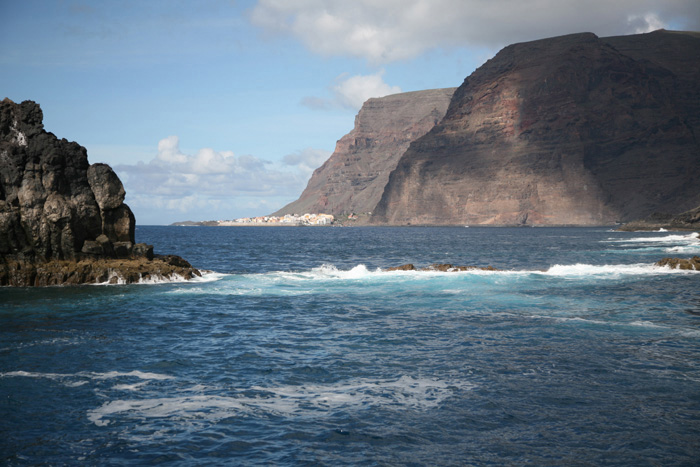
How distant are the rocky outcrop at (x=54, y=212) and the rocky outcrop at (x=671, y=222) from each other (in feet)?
455

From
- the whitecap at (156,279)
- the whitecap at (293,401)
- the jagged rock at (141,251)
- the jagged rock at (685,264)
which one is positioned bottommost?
the whitecap at (293,401)

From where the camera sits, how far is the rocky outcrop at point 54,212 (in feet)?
116

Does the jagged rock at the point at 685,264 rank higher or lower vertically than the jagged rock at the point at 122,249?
lower

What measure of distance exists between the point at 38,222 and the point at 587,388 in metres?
34.1

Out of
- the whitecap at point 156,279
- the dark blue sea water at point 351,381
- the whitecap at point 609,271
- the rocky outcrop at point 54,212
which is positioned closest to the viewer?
the dark blue sea water at point 351,381

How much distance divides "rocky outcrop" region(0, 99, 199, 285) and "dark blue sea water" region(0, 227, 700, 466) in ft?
21.7

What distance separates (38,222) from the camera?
3550 cm

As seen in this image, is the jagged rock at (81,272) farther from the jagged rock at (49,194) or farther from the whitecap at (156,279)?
the jagged rock at (49,194)

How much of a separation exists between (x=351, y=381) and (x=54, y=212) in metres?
29.1

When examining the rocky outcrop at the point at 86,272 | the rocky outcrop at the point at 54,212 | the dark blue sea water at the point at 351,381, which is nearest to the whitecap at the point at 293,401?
the dark blue sea water at the point at 351,381

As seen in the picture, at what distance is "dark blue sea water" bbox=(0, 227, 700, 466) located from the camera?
10531 mm

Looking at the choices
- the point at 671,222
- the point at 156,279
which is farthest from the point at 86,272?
the point at 671,222

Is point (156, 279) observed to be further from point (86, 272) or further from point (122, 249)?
point (86, 272)

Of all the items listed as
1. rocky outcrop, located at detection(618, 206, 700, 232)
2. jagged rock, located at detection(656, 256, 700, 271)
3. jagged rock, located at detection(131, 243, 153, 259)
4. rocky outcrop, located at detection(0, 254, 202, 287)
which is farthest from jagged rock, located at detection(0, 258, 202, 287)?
rocky outcrop, located at detection(618, 206, 700, 232)
